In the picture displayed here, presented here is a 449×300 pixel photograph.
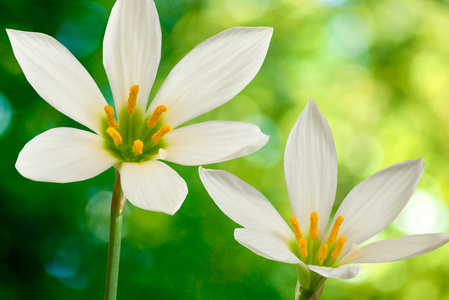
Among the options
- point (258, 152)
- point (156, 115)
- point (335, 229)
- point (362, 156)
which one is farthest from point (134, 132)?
point (362, 156)

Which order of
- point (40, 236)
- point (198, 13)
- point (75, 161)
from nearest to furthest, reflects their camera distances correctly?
point (75, 161) → point (40, 236) → point (198, 13)

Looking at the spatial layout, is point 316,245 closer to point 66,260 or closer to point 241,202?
point 241,202

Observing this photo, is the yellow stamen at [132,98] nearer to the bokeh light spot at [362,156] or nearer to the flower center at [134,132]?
the flower center at [134,132]

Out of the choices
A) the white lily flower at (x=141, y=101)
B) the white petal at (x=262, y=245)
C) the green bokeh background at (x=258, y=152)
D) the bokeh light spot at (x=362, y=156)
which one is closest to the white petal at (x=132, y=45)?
the white lily flower at (x=141, y=101)

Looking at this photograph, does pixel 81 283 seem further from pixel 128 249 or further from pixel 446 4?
pixel 446 4

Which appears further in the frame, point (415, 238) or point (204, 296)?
point (204, 296)

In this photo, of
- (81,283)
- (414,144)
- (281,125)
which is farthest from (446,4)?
(81,283)
